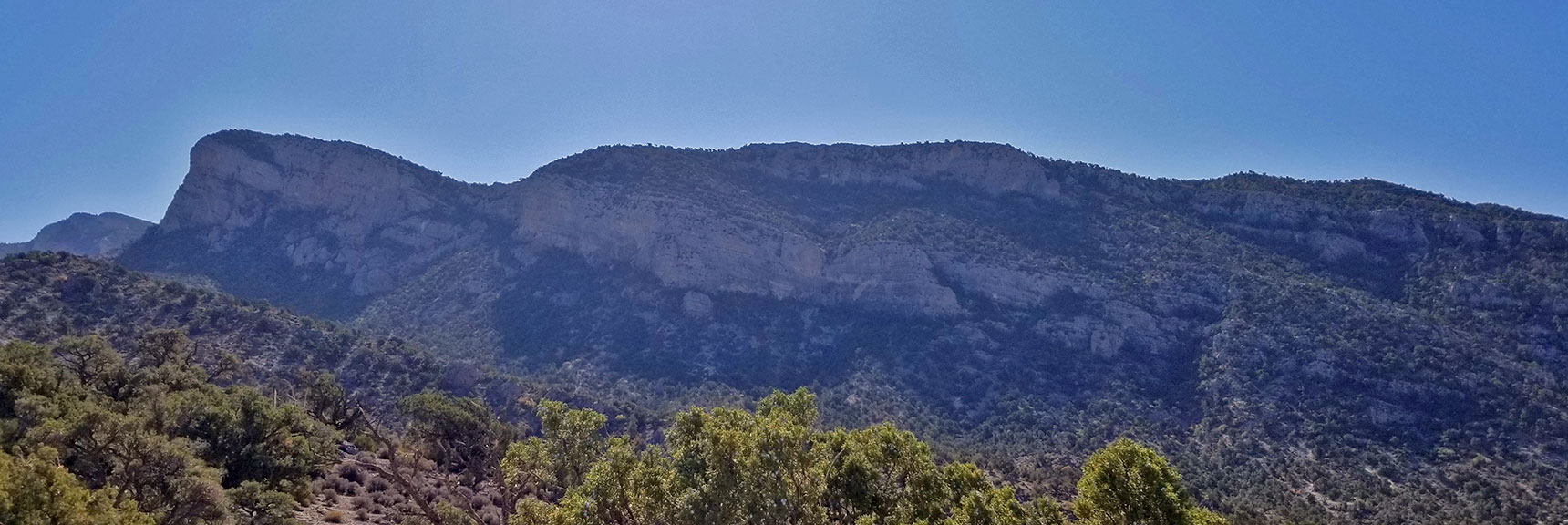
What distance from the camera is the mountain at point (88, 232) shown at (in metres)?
131

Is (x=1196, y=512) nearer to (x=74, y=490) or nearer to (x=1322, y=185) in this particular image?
(x=74, y=490)

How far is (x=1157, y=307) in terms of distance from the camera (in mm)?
66000

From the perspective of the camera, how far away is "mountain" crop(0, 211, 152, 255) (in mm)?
131250

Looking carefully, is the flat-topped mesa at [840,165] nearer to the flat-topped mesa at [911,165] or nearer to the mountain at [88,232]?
the flat-topped mesa at [911,165]

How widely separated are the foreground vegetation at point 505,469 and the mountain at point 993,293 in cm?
2791

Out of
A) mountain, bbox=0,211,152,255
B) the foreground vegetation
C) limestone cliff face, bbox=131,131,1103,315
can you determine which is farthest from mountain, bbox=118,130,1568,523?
mountain, bbox=0,211,152,255

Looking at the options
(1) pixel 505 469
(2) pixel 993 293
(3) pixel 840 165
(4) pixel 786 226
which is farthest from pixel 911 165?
(1) pixel 505 469

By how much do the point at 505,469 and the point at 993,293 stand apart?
212ft

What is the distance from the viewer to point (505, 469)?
50.4ft

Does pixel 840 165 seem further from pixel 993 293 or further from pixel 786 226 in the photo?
pixel 993 293

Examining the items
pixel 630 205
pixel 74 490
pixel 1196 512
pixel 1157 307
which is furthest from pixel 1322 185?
pixel 74 490

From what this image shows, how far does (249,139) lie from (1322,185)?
456ft

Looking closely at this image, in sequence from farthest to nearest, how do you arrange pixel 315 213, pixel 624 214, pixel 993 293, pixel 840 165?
pixel 840 165
pixel 315 213
pixel 624 214
pixel 993 293

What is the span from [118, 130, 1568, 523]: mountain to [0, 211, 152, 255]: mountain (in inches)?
2322
